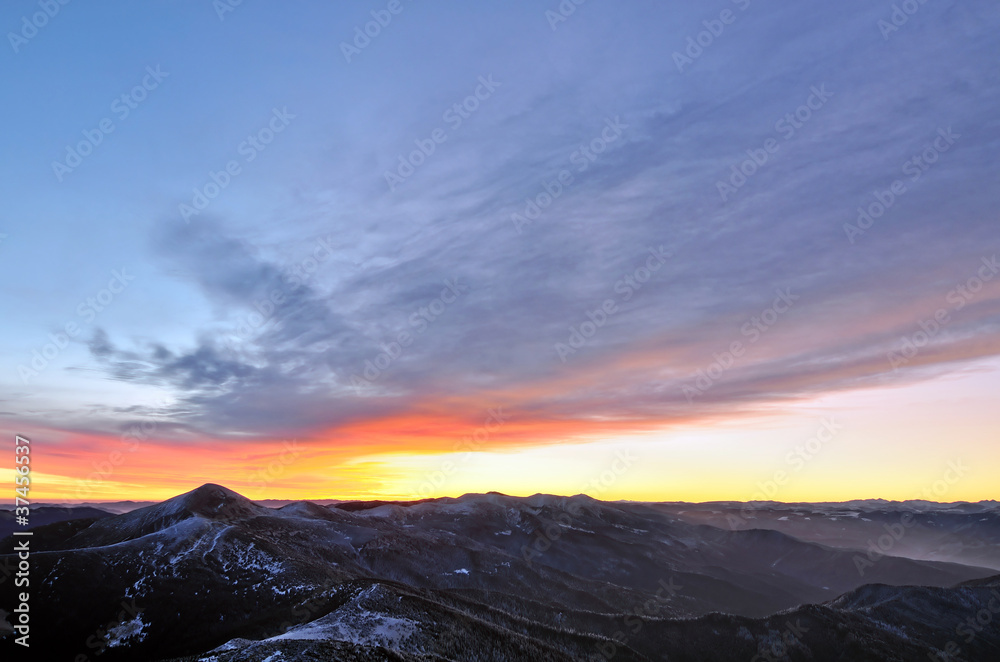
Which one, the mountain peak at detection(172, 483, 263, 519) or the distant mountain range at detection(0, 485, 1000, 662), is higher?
the mountain peak at detection(172, 483, 263, 519)

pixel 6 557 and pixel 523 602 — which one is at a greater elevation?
pixel 6 557

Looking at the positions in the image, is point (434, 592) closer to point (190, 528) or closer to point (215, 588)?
point (215, 588)

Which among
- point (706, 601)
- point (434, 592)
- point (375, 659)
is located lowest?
point (706, 601)

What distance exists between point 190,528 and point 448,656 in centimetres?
7789

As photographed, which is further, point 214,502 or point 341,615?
point 214,502

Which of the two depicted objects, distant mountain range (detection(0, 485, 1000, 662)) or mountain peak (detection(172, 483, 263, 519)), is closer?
distant mountain range (detection(0, 485, 1000, 662))

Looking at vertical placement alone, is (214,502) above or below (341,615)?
above

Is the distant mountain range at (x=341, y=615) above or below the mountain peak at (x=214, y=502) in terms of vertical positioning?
below

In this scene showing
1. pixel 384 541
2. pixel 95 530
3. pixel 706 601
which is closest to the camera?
pixel 95 530

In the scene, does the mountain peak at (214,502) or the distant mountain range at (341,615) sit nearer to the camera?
the distant mountain range at (341,615)

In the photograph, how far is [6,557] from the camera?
91.5 meters

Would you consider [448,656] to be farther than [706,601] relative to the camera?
No

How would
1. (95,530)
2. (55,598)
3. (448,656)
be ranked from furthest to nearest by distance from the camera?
1. (95,530)
2. (55,598)
3. (448,656)

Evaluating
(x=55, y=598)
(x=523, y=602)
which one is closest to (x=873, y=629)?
(x=523, y=602)
